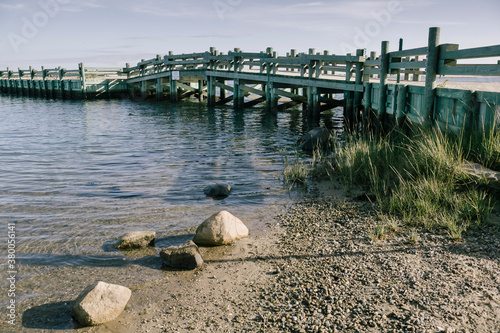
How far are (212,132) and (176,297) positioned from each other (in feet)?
39.3

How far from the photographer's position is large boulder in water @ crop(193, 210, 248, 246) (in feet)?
17.8

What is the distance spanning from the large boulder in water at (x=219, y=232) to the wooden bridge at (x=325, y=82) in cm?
398

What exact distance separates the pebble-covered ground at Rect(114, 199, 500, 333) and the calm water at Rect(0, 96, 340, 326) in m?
0.77

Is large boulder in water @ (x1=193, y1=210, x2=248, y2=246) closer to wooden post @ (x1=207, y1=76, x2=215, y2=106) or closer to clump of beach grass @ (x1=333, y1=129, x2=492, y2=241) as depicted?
clump of beach grass @ (x1=333, y1=129, x2=492, y2=241)

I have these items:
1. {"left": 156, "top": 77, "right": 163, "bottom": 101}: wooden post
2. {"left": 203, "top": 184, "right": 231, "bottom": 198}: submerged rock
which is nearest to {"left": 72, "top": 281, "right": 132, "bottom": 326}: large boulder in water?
{"left": 203, "top": 184, "right": 231, "bottom": 198}: submerged rock

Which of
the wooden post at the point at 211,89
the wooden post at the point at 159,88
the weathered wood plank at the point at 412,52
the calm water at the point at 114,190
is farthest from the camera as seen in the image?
the wooden post at the point at 159,88

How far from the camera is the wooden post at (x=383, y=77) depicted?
10.9 m

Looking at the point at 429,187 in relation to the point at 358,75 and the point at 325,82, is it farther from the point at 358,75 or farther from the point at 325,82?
the point at 325,82

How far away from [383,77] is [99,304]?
31.0 ft

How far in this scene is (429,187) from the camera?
582 cm

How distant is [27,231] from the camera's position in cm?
590

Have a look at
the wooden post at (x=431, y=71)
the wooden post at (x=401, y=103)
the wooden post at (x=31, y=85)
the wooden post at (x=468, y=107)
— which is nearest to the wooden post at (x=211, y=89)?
the wooden post at (x=401, y=103)

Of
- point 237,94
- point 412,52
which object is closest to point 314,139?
point 412,52

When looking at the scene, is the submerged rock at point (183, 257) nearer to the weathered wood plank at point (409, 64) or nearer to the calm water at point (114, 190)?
the calm water at point (114, 190)
